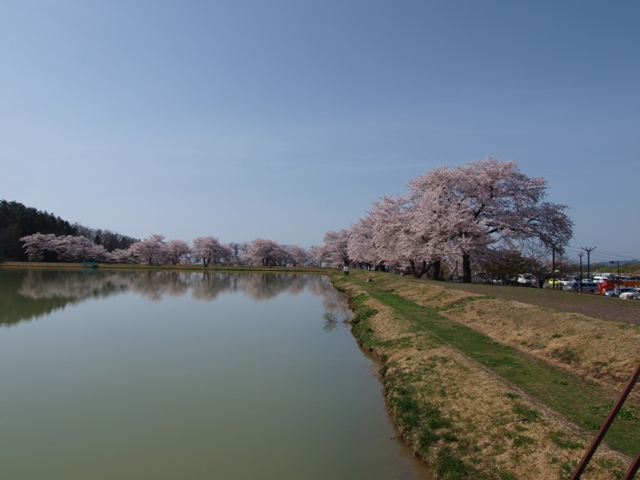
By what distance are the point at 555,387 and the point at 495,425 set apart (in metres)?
2.05

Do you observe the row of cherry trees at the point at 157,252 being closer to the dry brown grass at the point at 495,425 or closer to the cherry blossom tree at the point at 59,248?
the cherry blossom tree at the point at 59,248

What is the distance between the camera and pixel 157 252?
301ft

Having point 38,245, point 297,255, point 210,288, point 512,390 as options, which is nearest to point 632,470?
point 512,390

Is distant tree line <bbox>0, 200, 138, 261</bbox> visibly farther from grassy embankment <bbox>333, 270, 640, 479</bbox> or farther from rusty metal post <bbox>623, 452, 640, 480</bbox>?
rusty metal post <bbox>623, 452, 640, 480</bbox>

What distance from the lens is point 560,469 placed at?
4.85 m

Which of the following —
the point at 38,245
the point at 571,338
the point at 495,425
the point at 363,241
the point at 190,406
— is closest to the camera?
the point at 495,425

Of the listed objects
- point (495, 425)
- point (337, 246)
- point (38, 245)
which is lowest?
point (495, 425)

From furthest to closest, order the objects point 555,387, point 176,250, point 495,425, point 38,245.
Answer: point 176,250, point 38,245, point 555,387, point 495,425

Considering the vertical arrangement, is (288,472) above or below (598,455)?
below

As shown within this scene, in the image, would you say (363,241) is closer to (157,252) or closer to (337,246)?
(337,246)

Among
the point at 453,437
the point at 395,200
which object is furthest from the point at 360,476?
the point at 395,200

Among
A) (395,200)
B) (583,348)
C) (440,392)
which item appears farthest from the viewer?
(395,200)

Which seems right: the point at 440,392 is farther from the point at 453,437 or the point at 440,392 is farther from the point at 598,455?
the point at 598,455

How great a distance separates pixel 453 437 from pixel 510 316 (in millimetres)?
8037
